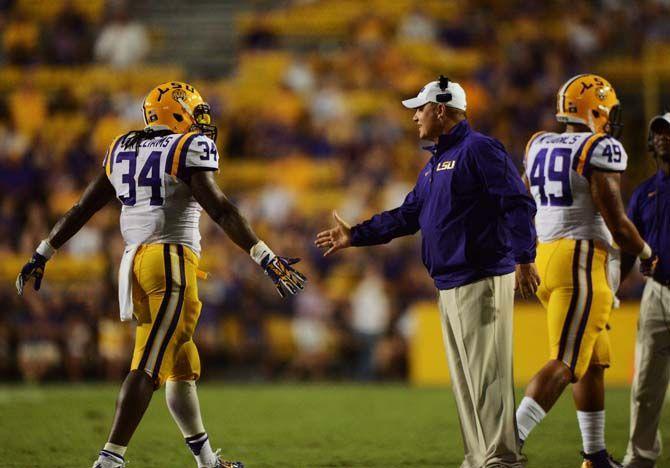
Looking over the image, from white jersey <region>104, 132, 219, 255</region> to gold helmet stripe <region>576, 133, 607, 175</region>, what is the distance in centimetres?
193

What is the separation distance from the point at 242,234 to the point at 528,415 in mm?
1726

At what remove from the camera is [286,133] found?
15758 mm

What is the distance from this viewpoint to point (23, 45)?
17797 millimetres

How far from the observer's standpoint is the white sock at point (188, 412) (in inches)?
227

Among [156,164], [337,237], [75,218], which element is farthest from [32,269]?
[337,237]

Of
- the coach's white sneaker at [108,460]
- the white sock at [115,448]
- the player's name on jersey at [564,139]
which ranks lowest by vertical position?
the coach's white sneaker at [108,460]

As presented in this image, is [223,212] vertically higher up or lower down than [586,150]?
lower down

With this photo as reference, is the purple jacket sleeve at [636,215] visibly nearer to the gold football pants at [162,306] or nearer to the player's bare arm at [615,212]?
the player's bare arm at [615,212]

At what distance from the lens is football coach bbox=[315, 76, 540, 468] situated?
201 inches

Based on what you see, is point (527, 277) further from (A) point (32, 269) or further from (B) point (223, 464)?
(A) point (32, 269)

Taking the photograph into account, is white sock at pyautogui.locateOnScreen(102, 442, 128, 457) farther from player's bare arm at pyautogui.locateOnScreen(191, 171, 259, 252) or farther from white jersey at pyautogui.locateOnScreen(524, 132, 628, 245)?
white jersey at pyautogui.locateOnScreen(524, 132, 628, 245)

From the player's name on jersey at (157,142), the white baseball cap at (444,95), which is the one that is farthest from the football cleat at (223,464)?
the white baseball cap at (444,95)

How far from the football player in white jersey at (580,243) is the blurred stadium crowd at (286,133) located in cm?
740

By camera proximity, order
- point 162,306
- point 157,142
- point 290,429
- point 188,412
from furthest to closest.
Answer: point 290,429 < point 188,412 < point 157,142 < point 162,306
